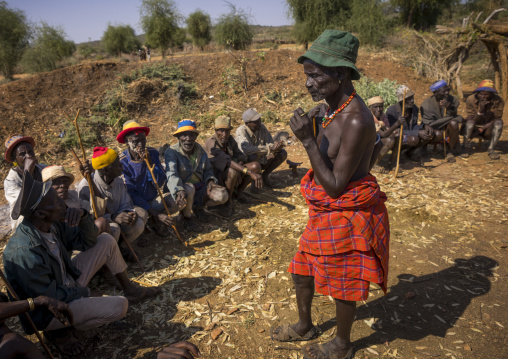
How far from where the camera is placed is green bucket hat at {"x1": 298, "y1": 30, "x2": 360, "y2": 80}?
1.91 metres

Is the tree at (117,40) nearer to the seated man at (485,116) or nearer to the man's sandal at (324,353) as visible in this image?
the seated man at (485,116)

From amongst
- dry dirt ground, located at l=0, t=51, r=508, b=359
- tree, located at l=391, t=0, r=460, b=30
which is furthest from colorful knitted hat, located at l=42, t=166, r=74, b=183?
tree, located at l=391, t=0, r=460, b=30

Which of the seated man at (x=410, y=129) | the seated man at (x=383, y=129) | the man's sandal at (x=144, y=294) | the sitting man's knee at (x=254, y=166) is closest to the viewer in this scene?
the man's sandal at (x=144, y=294)

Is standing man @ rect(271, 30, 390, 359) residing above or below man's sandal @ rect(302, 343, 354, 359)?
above

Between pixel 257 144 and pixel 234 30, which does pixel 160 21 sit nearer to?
pixel 234 30

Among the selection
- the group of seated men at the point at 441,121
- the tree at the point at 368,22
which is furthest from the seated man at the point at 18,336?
the tree at the point at 368,22

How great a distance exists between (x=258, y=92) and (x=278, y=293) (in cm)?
907

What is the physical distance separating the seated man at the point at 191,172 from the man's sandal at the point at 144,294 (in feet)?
4.35

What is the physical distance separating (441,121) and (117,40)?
3247cm

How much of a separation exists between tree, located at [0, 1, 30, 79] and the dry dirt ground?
20.6 metres

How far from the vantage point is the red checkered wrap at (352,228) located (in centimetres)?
205

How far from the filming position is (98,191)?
3.81 m

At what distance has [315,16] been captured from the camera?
60.9 feet

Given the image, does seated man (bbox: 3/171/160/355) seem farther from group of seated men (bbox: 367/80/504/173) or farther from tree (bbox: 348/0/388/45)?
tree (bbox: 348/0/388/45)
